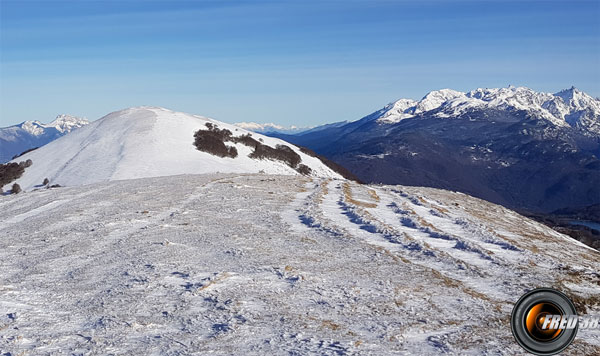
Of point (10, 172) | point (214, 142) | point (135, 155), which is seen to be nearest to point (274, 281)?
point (135, 155)

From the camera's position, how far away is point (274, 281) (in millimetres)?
13383

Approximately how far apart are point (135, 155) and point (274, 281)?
5669 cm

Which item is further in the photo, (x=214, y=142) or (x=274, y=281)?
(x=214, y=142)

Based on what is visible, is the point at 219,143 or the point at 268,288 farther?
the point at 219,143

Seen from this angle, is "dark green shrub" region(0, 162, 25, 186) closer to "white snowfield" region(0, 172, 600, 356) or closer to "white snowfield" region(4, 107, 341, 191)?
"white snowfield" region(4, 107, 341, 191)

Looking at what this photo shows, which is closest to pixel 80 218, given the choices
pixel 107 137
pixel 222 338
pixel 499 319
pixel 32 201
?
pixel 32 201

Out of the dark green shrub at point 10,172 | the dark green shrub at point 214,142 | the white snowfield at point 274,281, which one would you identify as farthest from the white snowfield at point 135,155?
the white snowfield at point 274,281

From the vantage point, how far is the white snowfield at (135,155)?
60.3 meters

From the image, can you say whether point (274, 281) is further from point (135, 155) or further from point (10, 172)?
point (10, 172)

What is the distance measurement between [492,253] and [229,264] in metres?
8.37

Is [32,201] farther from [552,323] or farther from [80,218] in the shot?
[552,323]

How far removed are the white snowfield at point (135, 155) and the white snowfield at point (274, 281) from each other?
118ft

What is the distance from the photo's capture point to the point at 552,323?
28.7 ft

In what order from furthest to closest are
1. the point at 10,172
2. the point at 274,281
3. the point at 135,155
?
the point at 10,172
the point at 135,155
the point at 274,281
